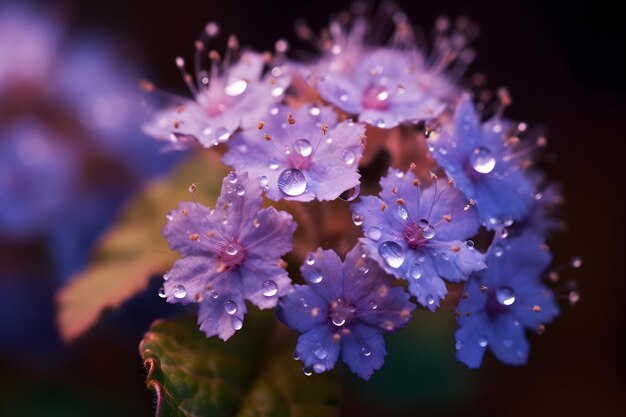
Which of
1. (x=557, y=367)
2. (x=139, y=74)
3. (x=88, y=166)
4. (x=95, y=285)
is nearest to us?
(x=95, y=285)

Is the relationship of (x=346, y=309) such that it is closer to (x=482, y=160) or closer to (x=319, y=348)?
(x=319, y=348)

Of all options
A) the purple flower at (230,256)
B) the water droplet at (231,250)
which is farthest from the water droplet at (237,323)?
the water droplet at (231,250)

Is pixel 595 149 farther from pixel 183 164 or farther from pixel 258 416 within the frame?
pixel 258 416

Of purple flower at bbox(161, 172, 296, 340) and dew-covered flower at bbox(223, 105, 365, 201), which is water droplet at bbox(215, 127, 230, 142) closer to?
dew-covered flower at bbox(223, 105, 365, 201)

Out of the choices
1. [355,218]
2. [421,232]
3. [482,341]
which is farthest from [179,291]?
[482,341]

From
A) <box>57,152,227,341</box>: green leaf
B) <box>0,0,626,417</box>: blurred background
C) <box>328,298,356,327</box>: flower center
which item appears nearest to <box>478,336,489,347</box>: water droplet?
<box>328,298,356,327</box>: flower center

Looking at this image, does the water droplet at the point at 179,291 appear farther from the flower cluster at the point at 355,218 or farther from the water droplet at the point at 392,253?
the water droplet at the point at 392,253

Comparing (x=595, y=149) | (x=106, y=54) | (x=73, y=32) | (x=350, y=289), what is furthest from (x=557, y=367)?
(x=73, y=32)
